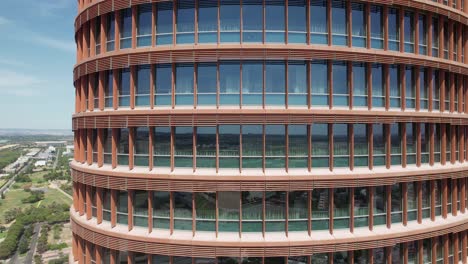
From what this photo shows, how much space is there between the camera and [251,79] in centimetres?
1520

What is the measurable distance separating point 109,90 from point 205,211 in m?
9.11

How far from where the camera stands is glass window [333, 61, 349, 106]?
15688 mm

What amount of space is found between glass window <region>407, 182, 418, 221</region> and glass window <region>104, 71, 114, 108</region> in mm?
17920

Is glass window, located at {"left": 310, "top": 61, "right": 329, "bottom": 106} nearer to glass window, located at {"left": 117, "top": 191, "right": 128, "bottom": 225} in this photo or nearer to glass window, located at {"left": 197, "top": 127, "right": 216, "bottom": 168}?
glass window, located at {"left": 197, "top": 127, "right": 216, "bottom": 168}

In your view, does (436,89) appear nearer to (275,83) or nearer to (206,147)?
(275,83)

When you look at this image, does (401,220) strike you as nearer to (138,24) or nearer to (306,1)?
(306,1)

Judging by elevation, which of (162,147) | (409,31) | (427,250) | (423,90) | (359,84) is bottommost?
Answer: (427,250)

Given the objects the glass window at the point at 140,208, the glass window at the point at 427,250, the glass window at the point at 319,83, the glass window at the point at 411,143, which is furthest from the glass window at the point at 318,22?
the glass window at the point at 427,250

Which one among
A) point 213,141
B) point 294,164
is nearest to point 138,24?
point 213,141

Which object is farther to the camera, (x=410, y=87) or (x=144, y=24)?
(x=410, y=87)

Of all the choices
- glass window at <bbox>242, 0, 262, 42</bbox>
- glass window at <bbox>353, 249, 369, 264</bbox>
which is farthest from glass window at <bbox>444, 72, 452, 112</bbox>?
glass window at <bbox>242, 0, 262, 42</bbox>

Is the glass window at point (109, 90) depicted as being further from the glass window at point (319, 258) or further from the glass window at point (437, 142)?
the glass window at point (437, 142)

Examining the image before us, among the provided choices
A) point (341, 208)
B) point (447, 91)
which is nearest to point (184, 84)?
point (341, 208)

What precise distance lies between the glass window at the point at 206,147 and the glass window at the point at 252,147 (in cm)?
155
